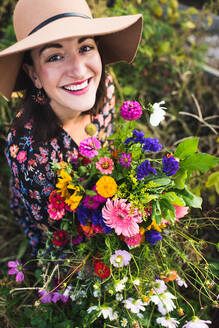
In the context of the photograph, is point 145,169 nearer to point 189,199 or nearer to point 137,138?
point 137,138

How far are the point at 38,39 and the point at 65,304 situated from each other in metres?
1.21

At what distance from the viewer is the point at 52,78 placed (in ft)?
3.71

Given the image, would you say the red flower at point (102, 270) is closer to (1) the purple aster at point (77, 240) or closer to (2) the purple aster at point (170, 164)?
(1) the purple aster at point (77, 240)

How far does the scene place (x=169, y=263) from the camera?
1.22 metres

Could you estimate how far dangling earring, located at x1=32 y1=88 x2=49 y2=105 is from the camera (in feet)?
4.33

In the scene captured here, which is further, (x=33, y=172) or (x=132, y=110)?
(x=33, y=172)

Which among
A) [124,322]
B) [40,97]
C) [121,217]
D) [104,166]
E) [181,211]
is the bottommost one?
[124,322]

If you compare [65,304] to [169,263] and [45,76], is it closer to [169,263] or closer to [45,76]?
[169,263]

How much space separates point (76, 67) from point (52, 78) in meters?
0.11

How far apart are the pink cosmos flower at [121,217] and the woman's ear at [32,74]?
2.16 ft

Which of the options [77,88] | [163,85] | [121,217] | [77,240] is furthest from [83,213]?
[163,85]

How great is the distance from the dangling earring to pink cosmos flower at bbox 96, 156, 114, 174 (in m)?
0.52

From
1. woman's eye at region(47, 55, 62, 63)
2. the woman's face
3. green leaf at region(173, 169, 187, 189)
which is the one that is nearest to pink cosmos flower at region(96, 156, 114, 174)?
green leaf at region(173, 169, 187, 189)

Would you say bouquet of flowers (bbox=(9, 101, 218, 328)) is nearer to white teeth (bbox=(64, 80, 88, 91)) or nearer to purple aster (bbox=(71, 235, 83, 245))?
purple aster (bbox=(71, 235, 83, 245))
